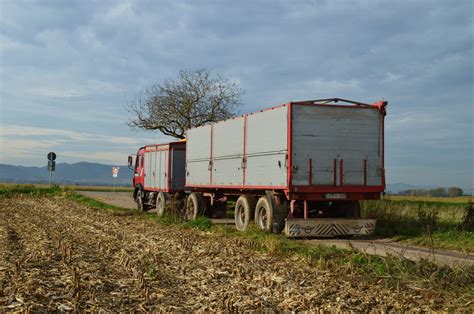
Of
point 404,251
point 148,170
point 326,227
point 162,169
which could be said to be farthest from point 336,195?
point 148,170

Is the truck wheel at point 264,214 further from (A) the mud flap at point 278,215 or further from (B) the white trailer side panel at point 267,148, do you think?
(B) the white trailer side panel at point 267,148

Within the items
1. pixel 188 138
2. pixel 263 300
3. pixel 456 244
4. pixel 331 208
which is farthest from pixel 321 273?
pixel 188 138

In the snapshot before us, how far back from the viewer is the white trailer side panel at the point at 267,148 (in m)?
14.0

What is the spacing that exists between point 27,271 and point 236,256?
12.9 ft

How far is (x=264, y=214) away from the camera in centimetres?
1523

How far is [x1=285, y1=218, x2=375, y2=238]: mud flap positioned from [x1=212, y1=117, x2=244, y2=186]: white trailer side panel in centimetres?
304

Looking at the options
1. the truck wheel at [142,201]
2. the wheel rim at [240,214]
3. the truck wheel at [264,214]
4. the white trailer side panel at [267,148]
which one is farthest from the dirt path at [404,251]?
the truck wheel at [142,201]

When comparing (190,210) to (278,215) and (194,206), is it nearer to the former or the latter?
(194,206)

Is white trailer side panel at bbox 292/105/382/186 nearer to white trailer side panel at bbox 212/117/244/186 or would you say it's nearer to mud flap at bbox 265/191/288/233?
mud flap at bbox 265/191/288/233

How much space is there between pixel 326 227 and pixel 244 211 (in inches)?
119

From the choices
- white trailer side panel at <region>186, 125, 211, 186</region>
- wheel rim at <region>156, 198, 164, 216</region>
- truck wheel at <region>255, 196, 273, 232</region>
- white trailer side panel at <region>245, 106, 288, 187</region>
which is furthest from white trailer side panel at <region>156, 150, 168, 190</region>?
truck wheel at <region>255, 196, 273, 232</region>

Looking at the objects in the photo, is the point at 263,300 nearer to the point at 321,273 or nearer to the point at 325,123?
the point at 321,273

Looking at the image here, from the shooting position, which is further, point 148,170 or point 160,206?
point 148,170

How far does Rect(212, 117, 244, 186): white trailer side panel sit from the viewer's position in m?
16.6
